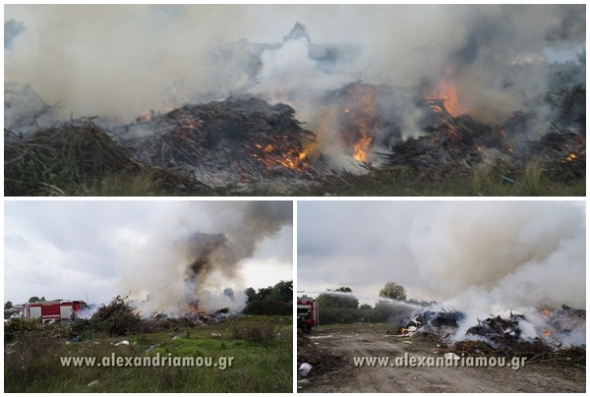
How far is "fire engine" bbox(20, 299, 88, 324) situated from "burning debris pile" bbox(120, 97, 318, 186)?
1073mm

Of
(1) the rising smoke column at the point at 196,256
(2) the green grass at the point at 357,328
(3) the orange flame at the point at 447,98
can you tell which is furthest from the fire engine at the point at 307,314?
(3) the orange flame at the point at 447,98

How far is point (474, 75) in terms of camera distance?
13.7ft

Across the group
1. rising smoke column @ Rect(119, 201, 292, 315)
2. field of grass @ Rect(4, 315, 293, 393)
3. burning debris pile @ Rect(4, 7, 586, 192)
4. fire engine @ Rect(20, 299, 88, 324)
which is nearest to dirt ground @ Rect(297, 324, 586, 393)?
field of grass @ Rect(4, 315, 293, 393)

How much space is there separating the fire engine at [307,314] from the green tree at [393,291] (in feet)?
1.49

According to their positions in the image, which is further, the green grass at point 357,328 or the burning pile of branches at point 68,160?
the green grass at point 357,328

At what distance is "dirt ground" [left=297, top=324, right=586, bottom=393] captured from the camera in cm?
412

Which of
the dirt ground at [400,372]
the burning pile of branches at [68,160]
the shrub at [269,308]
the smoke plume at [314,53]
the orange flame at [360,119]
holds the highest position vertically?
the smoke plume at [314,53]

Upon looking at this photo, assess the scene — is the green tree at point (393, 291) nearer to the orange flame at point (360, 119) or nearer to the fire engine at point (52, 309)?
the orange flame at point (360, 119)

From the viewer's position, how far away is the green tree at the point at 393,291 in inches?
165

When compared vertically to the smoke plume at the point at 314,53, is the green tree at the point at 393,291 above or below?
below

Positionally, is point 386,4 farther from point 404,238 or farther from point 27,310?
point 27,310

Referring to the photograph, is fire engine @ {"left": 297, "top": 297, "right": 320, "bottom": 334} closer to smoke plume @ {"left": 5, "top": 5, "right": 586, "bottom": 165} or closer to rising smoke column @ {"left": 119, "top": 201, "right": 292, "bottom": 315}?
rising smoke column @ {"left": 119, "top": 201, "right": 292, "bottom": 315}

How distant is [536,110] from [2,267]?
369 centimetres

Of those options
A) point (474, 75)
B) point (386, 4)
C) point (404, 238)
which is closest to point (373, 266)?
point (404, 238)
